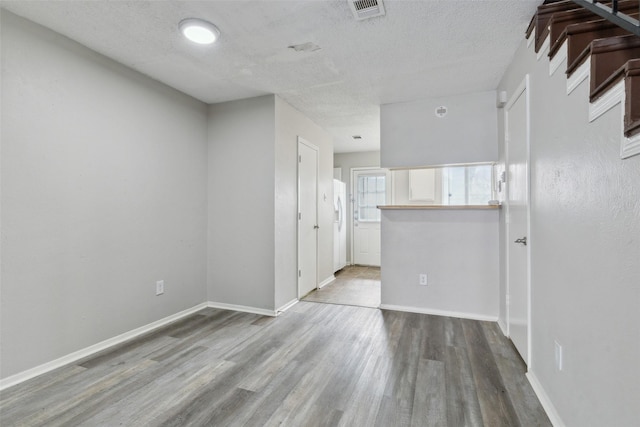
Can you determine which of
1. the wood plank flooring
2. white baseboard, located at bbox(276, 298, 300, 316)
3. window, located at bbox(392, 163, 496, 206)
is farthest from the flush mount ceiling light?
window, located at bbox(392, 163, 496, 206)

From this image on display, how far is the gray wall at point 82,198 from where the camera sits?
200 cm

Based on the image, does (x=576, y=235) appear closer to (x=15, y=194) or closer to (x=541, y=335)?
(x=541, y=335)

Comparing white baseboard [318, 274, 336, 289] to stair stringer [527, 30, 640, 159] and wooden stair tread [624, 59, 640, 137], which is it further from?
wooden stair tread [624, 59, 640, 137]

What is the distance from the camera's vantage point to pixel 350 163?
257 inches

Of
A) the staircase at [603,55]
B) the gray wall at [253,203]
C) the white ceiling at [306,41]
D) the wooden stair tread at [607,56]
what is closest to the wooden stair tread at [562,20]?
the staircase at [603,55]

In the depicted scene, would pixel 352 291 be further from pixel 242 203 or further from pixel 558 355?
pixel 558 355

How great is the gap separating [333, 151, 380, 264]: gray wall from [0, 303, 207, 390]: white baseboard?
387cm

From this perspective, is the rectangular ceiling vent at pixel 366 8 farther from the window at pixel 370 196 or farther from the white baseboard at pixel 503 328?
the window at pixel 370 196

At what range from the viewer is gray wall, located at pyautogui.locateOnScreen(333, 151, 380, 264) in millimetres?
6361

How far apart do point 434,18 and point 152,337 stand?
3.44 meters

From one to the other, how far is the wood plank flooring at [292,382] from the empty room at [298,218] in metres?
0.02

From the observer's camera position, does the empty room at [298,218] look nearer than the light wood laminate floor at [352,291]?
Yes

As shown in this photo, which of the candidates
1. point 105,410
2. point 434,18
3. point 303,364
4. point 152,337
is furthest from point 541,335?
point 152,337

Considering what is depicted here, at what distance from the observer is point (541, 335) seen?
1848 mm
